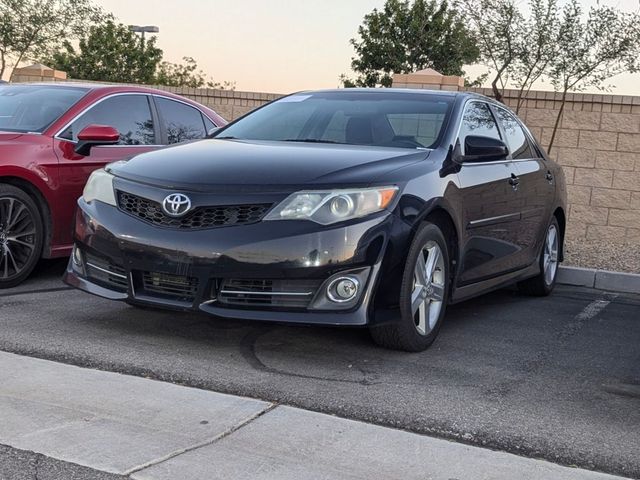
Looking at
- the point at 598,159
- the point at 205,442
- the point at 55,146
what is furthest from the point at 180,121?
the point at 598,159

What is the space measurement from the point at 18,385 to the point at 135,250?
103 cm

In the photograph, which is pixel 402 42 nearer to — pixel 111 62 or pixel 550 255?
pixel 111 62

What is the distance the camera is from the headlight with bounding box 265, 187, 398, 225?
15.3ft

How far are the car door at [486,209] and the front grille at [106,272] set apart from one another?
6.77 ft

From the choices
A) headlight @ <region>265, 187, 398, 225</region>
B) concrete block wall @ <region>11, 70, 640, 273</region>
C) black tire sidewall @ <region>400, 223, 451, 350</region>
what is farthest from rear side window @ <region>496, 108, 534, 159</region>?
concrete block wall @ <region>11, 70, 640, 273</region>

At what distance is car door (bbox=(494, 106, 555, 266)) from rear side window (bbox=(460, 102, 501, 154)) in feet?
0.72

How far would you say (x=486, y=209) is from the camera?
19.5 feet

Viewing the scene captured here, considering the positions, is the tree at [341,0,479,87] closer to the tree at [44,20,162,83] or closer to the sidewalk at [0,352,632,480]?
the tree at [44,20,162,83]

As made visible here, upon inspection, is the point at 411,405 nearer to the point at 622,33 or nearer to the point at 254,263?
the point at 254,263

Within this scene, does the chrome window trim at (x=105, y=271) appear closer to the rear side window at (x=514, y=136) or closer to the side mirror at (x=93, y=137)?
the side mirror at (x=93, y=137)

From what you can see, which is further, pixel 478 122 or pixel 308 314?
pixel 478 122

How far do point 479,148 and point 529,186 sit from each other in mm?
1181

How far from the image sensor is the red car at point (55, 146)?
6461 mm

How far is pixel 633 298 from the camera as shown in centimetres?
823
